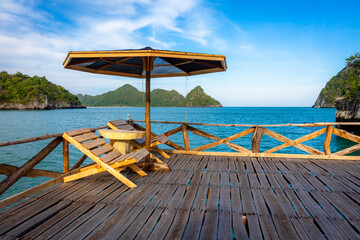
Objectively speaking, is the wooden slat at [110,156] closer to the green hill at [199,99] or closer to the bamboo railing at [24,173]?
the bamboo railing at [24,173]

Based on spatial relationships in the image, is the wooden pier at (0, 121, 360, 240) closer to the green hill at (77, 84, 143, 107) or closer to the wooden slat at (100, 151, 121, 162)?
the wooden slat at (100, 151, 121, 162)

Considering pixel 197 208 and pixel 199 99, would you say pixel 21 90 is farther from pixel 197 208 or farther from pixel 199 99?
pixel 199 99

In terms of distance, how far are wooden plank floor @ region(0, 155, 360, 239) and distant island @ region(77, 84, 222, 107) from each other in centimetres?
15558

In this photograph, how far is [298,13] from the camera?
22.3 metres

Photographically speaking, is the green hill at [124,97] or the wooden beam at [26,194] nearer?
the wooden beam at [26,194]

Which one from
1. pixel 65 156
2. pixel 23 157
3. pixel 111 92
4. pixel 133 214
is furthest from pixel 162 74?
pixel 111 92

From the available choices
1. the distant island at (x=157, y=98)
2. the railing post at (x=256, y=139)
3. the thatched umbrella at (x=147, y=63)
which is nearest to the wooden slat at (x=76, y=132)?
the thatched umbrella at (x=147, y=63)

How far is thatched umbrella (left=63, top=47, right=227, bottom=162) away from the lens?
3.55m

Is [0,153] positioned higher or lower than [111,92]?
lower

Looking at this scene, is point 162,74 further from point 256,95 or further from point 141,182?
point 256,95

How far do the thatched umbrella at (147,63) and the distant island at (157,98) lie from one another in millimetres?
153214

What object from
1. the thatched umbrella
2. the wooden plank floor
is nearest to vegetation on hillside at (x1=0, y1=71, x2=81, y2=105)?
the thatched umbrella

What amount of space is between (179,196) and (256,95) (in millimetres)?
40699

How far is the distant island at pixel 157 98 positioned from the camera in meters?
163
